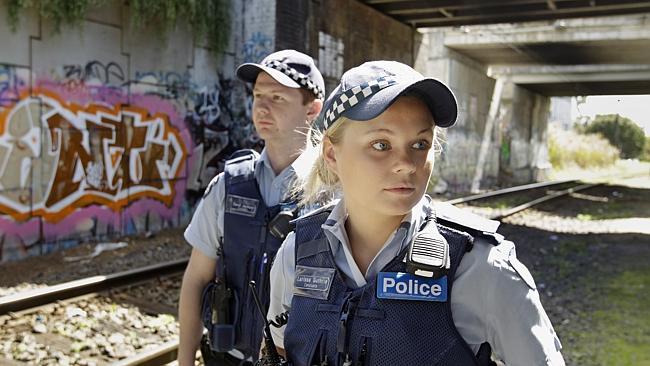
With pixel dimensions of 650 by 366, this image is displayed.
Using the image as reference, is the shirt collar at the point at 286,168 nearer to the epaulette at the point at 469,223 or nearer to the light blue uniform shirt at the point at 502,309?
the epaulette at the point at 469,223

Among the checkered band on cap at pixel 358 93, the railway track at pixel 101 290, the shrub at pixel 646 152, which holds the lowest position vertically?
the railway track at pixel 101 290

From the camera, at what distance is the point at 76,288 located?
6.31m

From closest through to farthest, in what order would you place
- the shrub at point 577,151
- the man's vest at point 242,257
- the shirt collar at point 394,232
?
1. the shirt collar at point 394,232
2. the man's vest at point 242,257
3. the shrub at point 577,151

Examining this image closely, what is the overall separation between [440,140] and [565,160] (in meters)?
49.0

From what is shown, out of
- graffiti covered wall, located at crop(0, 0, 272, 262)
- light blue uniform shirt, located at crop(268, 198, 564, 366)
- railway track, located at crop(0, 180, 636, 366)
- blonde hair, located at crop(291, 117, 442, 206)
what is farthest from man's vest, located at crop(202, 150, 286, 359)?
graffiti covered wall, located at crop(0, 0, 272, 262)

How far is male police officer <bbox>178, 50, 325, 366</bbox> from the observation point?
255 centimetres

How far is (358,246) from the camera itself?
1.78 m

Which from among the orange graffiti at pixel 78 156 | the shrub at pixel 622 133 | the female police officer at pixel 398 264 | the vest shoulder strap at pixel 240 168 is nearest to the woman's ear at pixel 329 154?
the female police officer at pixel 398 264

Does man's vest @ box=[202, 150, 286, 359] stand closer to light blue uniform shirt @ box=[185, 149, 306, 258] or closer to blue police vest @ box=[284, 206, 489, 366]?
light blue uniform shirt @ box=[185, 149, 306, 258]

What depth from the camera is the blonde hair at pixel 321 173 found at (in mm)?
1754

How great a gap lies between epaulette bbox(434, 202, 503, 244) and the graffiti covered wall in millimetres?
7980

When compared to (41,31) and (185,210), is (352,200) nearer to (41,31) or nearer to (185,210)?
(41,31)

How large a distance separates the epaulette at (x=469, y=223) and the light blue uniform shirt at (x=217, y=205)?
3.46 ft

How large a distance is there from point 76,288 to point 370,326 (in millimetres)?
5563
